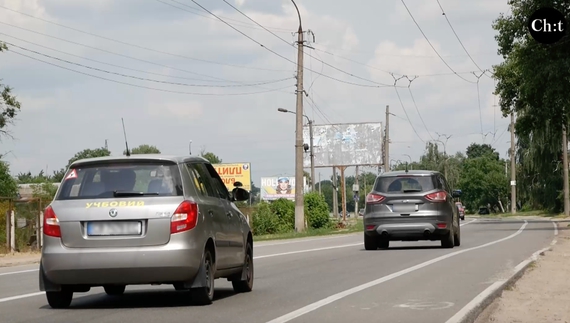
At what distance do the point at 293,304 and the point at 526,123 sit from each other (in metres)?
41.8

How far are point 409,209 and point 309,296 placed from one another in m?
11.6

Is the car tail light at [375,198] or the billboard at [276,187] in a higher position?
the billboard at [276,187]

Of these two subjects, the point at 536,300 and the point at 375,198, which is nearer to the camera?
the point at 536,300

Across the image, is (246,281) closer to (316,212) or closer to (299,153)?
(299,153)

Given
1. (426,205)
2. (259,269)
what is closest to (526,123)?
(426,205)

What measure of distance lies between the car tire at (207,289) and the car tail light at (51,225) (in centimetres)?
157

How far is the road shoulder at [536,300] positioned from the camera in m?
10.3

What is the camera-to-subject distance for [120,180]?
11.3 meters

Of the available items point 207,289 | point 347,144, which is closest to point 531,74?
point 207,289

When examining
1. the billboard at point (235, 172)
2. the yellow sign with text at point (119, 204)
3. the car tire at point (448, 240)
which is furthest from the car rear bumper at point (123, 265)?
the billboard at point (235, 172)

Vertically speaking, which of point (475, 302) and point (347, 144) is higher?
point (347, 144)

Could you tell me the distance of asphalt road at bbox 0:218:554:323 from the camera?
10.4 m

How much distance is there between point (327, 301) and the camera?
1181 cm

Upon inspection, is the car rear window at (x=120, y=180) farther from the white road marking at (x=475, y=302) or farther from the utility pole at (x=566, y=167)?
the utility pole at (x=566, y=167)
